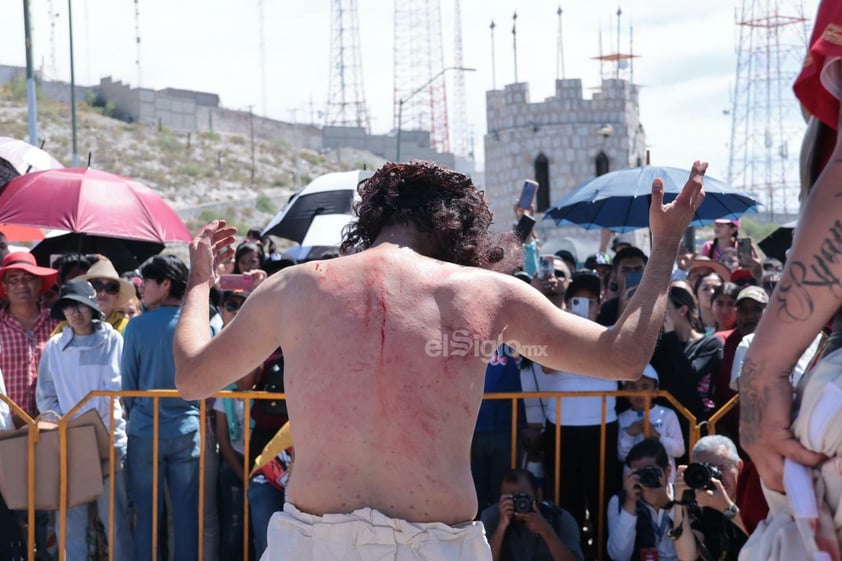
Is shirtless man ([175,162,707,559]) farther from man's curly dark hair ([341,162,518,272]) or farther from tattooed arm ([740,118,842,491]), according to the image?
tattooed arm ([740,118,842,491])

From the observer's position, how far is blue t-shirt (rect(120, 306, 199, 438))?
6.32 meters

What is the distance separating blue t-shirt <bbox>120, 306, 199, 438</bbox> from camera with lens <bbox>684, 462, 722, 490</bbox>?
3108 millimetres

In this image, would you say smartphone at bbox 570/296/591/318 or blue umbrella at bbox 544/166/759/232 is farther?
blue umbrella at bbox 544/166/759/232

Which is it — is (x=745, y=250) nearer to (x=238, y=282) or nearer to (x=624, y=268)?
(x=624, y=268)

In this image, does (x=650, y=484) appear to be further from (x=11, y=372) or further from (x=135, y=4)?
(x=135, y=4)

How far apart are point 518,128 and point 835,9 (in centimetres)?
4199

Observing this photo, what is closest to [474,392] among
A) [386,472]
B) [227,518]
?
[386,472]

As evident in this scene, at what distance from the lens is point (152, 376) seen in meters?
6.32

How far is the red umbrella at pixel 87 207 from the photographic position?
310 inches

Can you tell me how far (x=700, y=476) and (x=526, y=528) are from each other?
163cm

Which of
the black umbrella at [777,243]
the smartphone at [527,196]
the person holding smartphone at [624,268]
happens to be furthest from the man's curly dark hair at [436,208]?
the black umbrella at [777,243]

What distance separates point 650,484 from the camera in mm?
5801

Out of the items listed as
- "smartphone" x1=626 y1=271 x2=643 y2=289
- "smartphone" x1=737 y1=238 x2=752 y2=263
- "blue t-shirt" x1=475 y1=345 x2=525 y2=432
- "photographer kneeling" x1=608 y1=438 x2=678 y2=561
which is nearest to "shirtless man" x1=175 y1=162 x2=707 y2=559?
"photographer kneeling" x1=608 y1=438 x2=678 y2=561

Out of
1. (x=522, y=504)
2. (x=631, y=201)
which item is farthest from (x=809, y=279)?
(x=631, y=201)
